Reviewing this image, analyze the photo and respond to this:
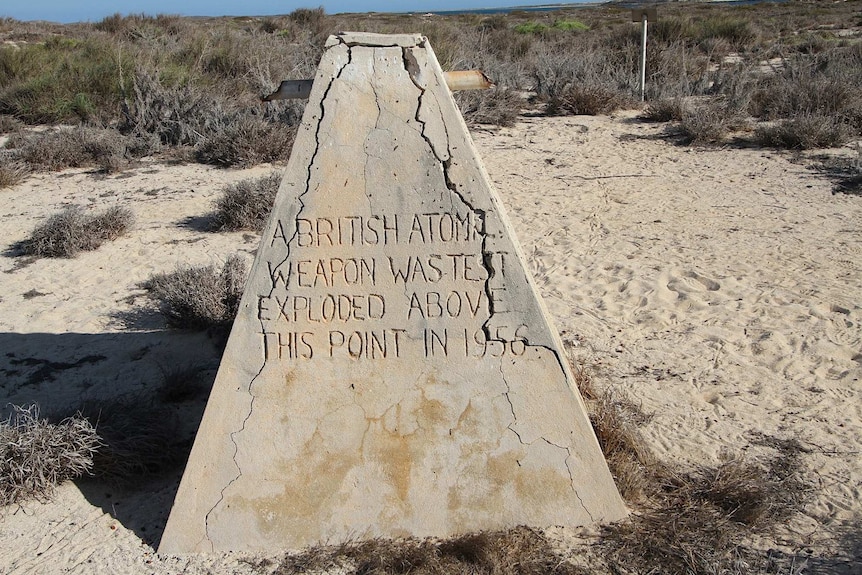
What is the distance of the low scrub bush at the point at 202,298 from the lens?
14.6 ft

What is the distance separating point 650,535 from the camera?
8.39ft

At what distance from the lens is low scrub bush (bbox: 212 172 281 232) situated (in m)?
6.21

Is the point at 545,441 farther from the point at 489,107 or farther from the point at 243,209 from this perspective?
the point at 489,107

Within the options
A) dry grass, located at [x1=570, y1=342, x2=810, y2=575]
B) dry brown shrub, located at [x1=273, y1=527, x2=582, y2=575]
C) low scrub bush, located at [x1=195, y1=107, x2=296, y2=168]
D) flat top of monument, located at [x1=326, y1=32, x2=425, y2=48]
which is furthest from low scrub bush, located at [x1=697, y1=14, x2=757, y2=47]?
dry brown shrub, located at [x1=273, y1=527, x2=582, y2=575]

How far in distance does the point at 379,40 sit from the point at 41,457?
1936 mm

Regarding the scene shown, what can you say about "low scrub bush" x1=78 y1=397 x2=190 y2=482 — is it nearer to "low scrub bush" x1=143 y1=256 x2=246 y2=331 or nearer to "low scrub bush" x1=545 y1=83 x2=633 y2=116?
"low scrub bush" x1=143 y1=256 x2=246 y2=331

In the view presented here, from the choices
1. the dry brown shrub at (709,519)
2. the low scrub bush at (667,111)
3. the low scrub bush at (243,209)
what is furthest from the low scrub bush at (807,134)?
the dry brown shrub at (709,519)

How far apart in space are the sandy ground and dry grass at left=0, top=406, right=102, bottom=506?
0.07m

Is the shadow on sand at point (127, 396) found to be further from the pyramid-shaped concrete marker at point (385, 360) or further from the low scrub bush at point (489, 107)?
the low scrub bush at point (489, 107)

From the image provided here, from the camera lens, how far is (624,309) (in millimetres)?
4613

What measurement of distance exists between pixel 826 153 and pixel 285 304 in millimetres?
6872

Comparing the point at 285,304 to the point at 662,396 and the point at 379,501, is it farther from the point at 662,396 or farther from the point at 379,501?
the point at 662,396

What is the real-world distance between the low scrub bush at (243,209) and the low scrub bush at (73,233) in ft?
2.52

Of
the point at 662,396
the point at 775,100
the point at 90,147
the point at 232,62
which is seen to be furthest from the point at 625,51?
the point at 662,396
